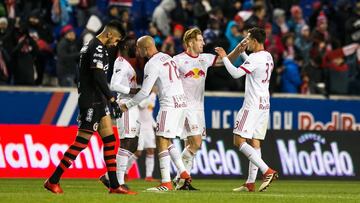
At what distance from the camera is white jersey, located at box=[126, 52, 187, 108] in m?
18.0

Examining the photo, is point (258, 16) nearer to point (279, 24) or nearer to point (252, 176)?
point (279, 24)

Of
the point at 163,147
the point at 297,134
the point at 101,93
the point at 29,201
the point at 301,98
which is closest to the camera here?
the point at 29,201

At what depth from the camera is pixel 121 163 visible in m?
18.9

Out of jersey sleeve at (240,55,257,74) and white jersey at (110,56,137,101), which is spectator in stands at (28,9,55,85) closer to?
white jersey at (110,56,137,101)

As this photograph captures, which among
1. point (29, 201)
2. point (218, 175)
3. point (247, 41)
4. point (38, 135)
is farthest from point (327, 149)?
point (29, 201)

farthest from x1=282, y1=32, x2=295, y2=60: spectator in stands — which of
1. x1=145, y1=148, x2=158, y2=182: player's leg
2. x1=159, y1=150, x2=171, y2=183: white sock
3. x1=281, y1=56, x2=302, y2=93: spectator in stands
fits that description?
x1=159, y1=150, x2=171, y2=183: white sock

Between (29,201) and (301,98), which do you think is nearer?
(29,201)

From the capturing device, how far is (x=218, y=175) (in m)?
25.5

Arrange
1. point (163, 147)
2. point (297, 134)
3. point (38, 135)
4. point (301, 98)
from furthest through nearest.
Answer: point (301, 98) < point (297, 134) < point (38, 135) < point (163, 147)

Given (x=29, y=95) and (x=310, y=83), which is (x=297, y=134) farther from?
(x=29, y=95)

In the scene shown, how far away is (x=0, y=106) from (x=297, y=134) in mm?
6985

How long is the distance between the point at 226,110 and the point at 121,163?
10244 mm

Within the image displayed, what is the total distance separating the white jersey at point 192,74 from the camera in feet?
63.2

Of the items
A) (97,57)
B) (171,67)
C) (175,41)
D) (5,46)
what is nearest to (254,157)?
(171,67)
